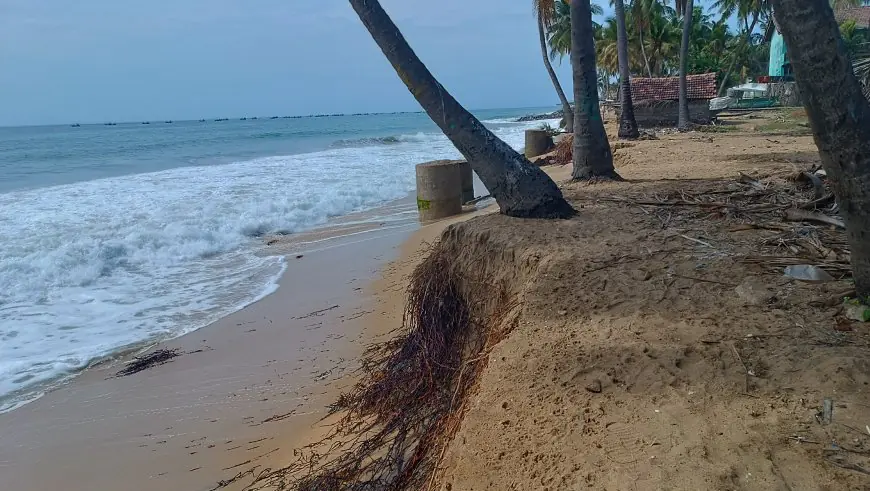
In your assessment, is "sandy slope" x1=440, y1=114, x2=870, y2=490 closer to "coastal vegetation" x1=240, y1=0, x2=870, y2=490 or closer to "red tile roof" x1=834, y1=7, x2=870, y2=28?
"coastal vegetation" x1=240, y1=0, x2=870, y2=490

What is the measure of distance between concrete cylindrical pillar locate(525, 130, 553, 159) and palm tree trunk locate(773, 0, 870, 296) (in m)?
18.8

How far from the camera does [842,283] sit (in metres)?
3.26

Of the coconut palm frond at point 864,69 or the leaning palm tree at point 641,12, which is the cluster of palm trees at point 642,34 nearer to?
the leaning palm tree at point 641,12

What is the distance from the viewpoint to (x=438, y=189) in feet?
36.3

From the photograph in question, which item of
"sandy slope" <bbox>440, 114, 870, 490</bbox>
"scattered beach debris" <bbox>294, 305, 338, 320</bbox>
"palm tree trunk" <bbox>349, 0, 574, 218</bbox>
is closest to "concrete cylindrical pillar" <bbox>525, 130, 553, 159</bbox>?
"scattered beach debris" <bbox>294, 305, 338, 320</bbox>

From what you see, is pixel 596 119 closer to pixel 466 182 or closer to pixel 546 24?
pixel 466 182

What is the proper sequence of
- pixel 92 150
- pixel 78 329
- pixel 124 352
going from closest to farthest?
pixel 124 352 < pixel 78 329 < pixel 92 150

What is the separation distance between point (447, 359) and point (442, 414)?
73cm

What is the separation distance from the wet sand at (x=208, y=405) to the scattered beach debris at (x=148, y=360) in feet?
0.34

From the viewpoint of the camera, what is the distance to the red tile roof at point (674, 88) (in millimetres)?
23516

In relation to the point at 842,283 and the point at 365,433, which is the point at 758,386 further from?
the point at 365,433

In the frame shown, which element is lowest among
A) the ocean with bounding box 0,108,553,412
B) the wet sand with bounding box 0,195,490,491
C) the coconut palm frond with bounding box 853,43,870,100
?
the wet sand with bounding box 0,195,490,491

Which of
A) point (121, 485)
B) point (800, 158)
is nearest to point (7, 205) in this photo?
point (121, 485)

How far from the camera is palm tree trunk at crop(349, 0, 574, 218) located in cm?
536
